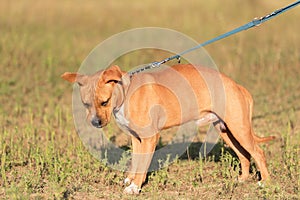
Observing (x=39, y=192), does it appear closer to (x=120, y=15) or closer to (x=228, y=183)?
(x=228, y=183)

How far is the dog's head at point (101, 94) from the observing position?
21.1ft

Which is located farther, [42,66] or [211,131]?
[42,66]

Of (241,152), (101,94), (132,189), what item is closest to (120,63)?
(241,152)

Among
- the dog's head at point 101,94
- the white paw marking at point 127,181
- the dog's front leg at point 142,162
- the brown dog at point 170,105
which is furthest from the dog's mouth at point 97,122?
the white paw marking at point 127,181

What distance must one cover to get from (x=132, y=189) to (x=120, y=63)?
739 cm

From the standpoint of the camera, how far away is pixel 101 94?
21.2 ft

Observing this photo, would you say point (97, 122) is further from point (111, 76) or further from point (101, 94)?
point (111, 76)

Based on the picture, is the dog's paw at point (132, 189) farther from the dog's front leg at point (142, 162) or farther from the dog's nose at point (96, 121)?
the dog's nose at point (96, 121)

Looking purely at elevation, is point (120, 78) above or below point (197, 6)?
below

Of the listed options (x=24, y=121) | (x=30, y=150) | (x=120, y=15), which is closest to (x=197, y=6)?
(x=120, y=15)

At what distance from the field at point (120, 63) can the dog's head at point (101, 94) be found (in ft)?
2.91

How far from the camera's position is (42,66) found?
1323cm

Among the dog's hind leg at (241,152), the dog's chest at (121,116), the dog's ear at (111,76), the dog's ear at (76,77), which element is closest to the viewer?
the dog's ear at (111,76)

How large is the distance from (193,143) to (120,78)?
2.98 metres
